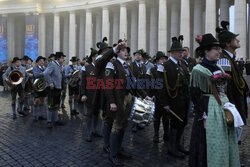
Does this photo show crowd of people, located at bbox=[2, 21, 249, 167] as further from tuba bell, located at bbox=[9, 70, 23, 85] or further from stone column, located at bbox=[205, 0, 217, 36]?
stone column, located at bbox=[205, 0, 217, 36]

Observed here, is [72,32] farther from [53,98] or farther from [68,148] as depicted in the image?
[68,148]

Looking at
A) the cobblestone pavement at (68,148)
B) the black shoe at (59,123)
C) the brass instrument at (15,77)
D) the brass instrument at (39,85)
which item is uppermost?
the brass instrument at (15,77)

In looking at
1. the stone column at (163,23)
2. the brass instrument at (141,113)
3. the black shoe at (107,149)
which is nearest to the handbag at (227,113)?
the brass instrument at (141,113)

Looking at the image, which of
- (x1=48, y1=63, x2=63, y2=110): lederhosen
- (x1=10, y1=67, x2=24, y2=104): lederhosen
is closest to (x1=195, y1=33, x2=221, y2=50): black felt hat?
(x1=48, y1=63, x2=63, y2=110): lederhosen

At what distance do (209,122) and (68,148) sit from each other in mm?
3487

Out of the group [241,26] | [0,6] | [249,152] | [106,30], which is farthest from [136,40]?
[249,152]

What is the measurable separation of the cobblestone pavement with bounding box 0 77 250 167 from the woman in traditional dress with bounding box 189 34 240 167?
1.42 meters

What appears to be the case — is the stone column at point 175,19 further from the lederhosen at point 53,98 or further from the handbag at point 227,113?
the handbag at point 227,113

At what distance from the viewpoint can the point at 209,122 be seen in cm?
302

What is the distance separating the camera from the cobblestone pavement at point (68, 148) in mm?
4562

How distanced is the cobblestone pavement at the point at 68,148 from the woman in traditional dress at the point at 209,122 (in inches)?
55.9

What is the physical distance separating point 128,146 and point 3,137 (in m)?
3.40

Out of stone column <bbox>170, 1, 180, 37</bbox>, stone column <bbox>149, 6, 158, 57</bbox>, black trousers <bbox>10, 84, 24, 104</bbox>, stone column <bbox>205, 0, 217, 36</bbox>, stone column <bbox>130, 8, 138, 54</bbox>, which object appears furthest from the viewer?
A: stone column <bbox>130, 8, 138, 54</bbox>

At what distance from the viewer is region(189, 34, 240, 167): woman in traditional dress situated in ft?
9.75
